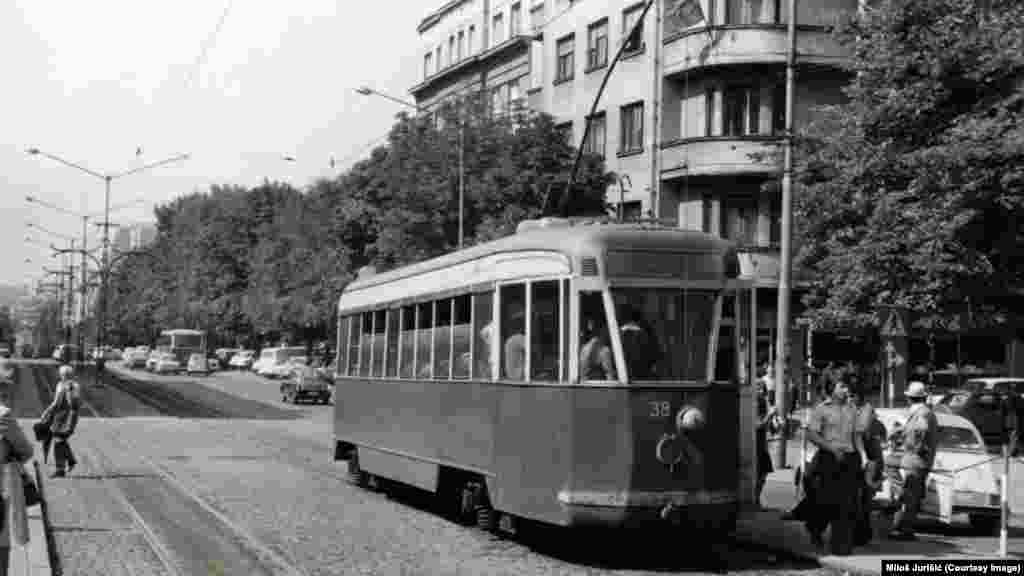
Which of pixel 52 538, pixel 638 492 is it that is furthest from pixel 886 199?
pixel 52 538

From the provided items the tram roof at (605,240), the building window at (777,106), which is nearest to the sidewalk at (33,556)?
the tram roof at (605,240)

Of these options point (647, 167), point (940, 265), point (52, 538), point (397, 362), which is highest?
point (647, 167)

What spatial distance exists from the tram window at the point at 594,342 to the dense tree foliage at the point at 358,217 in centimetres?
889

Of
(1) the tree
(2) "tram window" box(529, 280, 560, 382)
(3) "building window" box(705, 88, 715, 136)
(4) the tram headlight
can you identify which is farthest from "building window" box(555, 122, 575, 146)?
(4) the tram headlight

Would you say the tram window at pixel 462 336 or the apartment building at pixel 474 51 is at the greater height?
the apartment building at pixel 474 51

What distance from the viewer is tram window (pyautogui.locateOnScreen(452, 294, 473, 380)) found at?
1412 cm

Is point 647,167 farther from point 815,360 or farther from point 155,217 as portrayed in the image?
point 155,217

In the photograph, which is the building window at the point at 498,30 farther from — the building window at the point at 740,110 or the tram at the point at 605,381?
the tram at the point at 605,381

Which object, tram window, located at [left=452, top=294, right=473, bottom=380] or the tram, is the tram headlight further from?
tram window, located at [left=452, top=294, right=473, bottom=380]

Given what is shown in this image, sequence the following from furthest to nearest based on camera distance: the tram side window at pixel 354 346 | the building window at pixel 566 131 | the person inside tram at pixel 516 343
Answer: the building window at pixel 566 131, the tram side window at pixel 354 346, the person inside tram at pixel 516 343

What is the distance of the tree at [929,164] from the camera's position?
795 inches

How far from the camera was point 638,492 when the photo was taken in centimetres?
1178

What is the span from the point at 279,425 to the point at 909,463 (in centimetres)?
2279

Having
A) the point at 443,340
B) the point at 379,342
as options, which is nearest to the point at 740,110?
the point at 379,342
